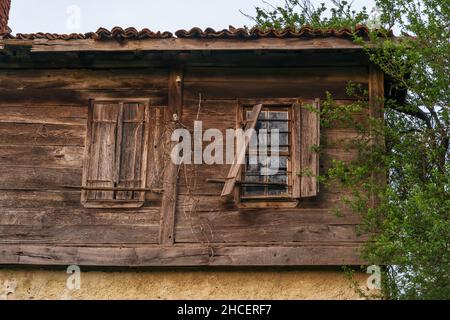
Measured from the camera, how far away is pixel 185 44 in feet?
30.8

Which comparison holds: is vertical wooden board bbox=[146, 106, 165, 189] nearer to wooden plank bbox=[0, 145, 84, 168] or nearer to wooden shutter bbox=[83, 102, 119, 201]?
wooden shutter bbox=[83, 102, 119, 201]

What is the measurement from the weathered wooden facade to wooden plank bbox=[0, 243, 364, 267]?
0.04ft

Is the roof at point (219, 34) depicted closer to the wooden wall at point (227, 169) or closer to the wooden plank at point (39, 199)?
the wooden wall at point (227, 169)

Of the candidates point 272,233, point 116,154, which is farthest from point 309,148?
point 116,154

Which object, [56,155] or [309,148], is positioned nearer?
[309,148]

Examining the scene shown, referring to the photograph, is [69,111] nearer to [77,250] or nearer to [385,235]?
[77,250]

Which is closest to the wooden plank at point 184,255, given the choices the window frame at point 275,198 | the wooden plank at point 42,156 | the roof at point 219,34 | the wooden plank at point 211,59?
the window frame at point 275,198

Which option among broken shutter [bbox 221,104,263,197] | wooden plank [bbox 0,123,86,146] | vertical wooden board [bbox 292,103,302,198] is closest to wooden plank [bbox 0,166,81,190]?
wooden plank [bbox 0,123,86,146]

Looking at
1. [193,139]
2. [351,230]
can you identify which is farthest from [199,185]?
[351,230]

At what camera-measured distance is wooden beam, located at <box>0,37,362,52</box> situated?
30.4 ft

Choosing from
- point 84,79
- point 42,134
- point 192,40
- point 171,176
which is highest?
point 192,40

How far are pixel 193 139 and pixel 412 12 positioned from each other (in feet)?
9.97

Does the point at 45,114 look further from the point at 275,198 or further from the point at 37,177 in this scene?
the point at 275,198

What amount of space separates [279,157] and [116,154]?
2.04 metres
